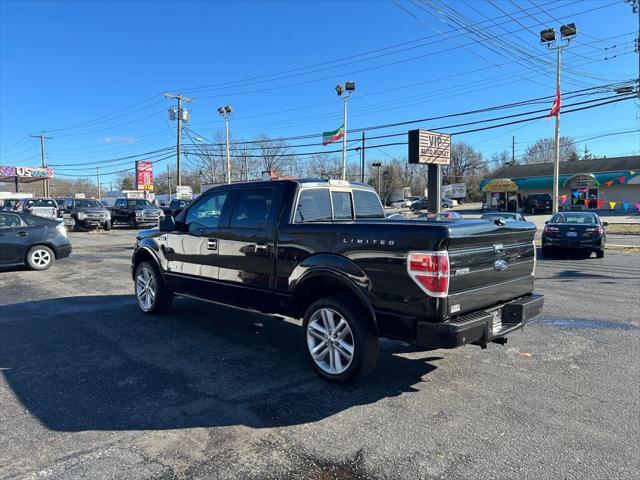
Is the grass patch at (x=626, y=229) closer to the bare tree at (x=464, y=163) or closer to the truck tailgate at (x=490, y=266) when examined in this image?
the truck tailgate at (x=490, y=266)

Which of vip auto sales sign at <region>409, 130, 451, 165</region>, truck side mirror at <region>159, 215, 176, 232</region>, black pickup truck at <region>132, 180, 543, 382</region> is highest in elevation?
vip auto sales sign at <region>409, 130, 451, 165</region>

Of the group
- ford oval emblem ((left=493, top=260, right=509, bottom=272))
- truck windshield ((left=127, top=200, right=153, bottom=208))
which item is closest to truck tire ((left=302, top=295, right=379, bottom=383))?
ford oval emblem ((left=493, top=260, right=509, bottom=272))

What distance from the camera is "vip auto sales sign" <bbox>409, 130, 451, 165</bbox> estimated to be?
1541 centimetres

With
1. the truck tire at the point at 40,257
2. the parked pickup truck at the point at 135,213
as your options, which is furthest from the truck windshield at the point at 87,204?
the truck tire at the point at 40,257

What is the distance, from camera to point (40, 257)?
11.9 m

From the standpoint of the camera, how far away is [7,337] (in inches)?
233

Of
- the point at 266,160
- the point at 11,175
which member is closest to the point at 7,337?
the point at 266,160

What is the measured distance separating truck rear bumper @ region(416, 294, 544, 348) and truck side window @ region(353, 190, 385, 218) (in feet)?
6.95

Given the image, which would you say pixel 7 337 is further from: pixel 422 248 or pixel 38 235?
pixel 38 235

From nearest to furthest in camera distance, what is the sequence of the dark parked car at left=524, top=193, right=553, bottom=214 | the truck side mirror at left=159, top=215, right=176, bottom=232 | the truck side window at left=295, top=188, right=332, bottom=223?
1. the truck side window at left=295, top=188, right=332, bottom=223
2. the truck side mirror at left=159, top=215, right=176, bottom=232
3. the dark parked car at left=524, top=193, right=553, bottom=214

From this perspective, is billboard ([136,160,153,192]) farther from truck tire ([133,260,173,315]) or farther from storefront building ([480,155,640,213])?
truck tire ([133,260,173,315])

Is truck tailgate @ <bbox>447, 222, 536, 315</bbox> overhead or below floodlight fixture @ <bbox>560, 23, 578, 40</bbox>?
below

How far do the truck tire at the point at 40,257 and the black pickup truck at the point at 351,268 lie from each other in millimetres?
7550

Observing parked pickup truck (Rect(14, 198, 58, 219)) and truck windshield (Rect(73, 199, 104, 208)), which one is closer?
parked pickup truck (Rect(14, 198, 58, 219))
